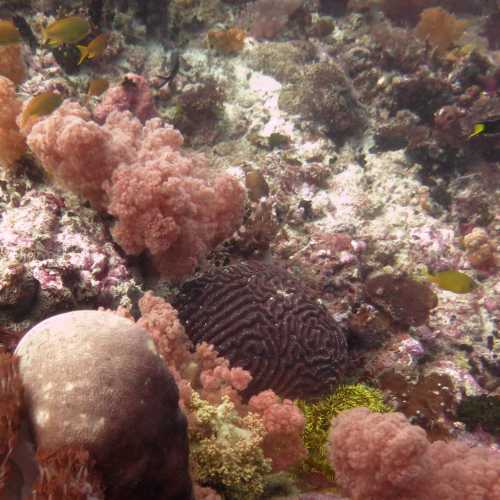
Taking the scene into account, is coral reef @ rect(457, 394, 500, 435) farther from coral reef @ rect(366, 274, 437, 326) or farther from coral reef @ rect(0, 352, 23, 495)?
coral reef @ rect(0, 352, 23, 495)

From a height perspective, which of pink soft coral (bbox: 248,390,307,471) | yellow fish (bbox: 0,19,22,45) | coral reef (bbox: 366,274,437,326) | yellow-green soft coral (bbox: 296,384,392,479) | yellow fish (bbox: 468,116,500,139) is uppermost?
yellow fish (bbox: 468,116,500,139)

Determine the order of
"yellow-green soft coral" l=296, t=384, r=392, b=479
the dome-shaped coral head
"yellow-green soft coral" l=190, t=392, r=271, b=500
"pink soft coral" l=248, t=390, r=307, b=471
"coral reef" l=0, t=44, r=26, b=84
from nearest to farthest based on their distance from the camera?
the dome-shaped coral head, "yellow-green soft coral" l=190, t=392, r=271, b=500, "pink soft coral" l=248, t=390, r=307, b=471, "yellow-green soft coral" l=296, t=384, r=392, b=479, "coral reef" l=0, t=44, r=26, b=84

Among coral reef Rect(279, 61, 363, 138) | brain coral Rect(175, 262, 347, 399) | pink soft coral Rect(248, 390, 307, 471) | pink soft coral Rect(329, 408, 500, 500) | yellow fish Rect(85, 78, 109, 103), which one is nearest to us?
pink soft coral Rect(329, 408, 500, 500)

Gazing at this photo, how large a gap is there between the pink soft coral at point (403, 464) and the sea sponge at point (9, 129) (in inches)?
148

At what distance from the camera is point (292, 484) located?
10.9 ft

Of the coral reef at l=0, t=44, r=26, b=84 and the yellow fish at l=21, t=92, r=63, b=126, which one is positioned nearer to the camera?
the yellow fish at l=21, t=92, r=63, b=126

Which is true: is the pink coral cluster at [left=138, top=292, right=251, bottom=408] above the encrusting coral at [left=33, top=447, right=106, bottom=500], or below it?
below

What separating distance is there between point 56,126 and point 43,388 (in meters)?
2.49

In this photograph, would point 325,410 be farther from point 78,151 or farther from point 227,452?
point 78,151

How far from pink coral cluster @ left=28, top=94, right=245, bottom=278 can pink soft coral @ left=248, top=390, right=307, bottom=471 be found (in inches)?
61.3

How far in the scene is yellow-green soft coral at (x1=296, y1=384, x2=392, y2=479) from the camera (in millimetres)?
3770

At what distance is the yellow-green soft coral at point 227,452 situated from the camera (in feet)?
9.40

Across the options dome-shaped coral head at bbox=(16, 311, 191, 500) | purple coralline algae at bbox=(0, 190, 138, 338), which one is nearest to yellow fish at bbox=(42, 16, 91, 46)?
purple coralline algae at bbox=(0, 190, 138, 338)

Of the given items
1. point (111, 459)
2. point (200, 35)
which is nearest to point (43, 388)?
point (111, 459)
